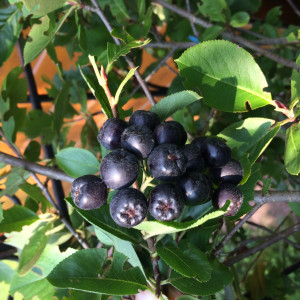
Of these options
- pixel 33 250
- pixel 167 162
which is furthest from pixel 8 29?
pixel 167 162

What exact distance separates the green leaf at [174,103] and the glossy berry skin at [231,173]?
0.10 meters

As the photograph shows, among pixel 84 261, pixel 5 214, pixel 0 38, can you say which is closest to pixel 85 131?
pixel 0 38

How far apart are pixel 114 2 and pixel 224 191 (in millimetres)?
708

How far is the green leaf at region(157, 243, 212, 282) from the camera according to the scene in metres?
0.44

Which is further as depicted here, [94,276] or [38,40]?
[38,40]

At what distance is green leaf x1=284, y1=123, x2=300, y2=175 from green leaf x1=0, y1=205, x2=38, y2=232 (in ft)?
1.67

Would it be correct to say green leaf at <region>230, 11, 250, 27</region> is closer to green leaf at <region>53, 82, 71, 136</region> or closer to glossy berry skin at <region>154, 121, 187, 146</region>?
green leaf at <region>53, 82, 71, 136</region>

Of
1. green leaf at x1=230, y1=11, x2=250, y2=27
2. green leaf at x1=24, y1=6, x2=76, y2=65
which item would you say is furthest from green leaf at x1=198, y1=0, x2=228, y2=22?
green leaf at x1=24, y1=6, x2=76, y2=65

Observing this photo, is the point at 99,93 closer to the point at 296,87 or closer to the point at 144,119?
the point at 144,119

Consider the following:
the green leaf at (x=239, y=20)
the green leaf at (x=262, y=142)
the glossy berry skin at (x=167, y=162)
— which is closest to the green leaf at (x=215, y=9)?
the green leaf at (x=239, y=20)

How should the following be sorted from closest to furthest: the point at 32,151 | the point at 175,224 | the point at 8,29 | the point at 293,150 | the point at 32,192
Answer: the point at 175,224, the point at 293,150, the point at 32,192, the point at 8,29, the point at 32,151

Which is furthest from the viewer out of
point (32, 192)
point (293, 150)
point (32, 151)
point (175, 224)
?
point (32, 151)

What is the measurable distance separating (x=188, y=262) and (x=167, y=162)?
0.16 meters

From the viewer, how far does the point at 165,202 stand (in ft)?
1.30
